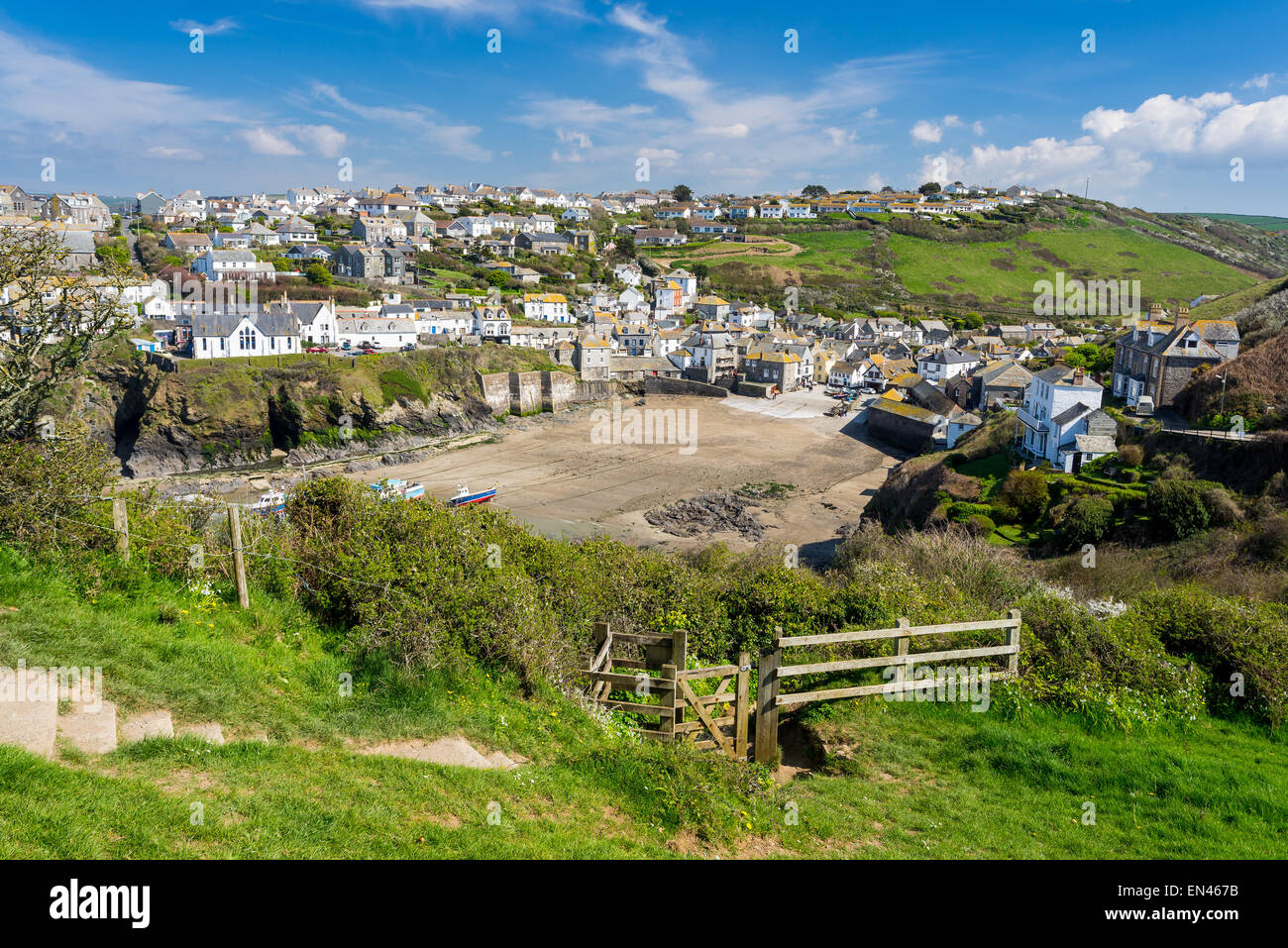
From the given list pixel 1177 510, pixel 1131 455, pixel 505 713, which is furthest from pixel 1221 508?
pixel 505 713

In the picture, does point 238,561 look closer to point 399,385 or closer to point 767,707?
point 767,707

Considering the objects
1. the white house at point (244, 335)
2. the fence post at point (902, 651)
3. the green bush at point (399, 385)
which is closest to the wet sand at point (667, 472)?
the green bush at point (399, 385)

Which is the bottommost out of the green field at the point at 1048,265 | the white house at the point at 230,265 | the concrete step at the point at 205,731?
the concrete step at the point at 205,731

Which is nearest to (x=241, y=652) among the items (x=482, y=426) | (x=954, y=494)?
(x=954, y=494)

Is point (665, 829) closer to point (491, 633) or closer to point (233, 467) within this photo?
point (491, 633)

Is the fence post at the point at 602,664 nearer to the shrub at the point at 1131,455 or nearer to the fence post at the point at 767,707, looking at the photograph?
the fence post at the point at 767,707

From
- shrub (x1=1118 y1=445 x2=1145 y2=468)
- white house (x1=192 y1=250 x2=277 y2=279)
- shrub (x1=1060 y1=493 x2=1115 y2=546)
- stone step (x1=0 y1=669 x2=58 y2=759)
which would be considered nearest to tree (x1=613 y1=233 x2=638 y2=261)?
white house (x1=192 y1=250 x2=277 y2=279)

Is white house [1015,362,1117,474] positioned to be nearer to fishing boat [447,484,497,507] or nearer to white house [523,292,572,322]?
fishing boat [447,484,497,507]
